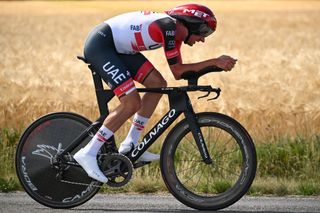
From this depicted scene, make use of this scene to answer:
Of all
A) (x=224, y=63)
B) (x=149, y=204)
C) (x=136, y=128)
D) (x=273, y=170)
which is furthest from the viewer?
(x=273, y=170)

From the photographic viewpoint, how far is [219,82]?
14828mm

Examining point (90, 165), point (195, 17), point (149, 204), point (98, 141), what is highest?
point (195, 17)

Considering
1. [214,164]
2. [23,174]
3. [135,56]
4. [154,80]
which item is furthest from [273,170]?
[23,174]

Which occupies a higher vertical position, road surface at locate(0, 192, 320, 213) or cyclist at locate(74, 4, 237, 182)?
cyclist at locate(74, 4, 237, 182)

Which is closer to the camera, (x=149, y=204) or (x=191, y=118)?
(x=191, y=118)

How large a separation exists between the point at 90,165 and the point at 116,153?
0.79 ft

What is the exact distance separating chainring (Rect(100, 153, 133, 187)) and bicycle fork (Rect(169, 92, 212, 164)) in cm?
59

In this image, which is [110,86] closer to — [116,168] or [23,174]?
[116,168]

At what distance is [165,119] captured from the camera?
7.55 m

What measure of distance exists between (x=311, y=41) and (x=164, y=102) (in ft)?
61.5

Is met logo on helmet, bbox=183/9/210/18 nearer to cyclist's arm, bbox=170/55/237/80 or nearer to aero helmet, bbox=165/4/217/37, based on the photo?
Answer: aero helmet, bbox=165/4/217/37

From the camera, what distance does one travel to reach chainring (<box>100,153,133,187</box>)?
24.5 ft

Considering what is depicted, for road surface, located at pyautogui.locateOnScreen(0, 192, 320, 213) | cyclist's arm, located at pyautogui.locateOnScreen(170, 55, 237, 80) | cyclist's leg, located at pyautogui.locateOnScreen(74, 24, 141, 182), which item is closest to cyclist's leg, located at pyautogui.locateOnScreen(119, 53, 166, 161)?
cyclist's leg, located at pyautogui.locateOnScreen(74, 24, 141, 182)

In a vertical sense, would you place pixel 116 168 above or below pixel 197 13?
below
